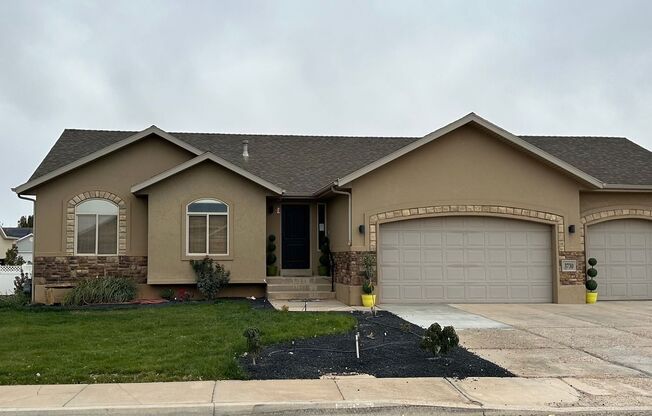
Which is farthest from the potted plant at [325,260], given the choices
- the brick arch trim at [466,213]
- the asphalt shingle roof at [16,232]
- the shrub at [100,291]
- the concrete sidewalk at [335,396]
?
the asphalt shingle roof at [16,232]

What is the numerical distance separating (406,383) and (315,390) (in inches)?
44.6

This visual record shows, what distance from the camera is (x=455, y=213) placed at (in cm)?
1566

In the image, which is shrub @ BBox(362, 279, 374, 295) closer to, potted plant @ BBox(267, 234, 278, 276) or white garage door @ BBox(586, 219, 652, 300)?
potted plant @ BBox(267, 234, 278, 276)

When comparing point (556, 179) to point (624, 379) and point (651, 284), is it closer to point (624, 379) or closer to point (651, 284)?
point (651, 284)

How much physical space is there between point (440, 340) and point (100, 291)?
420 inches

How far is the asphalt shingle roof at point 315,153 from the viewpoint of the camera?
18.0 m

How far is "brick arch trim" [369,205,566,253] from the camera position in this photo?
15219mm

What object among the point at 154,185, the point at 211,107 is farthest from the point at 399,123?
the point at 154,185

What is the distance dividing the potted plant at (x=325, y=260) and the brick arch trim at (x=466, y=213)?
2685 mm

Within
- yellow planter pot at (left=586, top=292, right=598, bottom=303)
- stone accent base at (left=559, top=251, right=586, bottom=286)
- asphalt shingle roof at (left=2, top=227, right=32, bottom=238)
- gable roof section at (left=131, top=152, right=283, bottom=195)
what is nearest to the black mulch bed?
gable roof section at (left=131, top=152, right=283, bottom=195)

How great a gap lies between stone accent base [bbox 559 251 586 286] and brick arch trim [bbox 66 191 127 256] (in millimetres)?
12075

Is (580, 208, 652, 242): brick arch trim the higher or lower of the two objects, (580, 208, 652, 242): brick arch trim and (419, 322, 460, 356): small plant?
the higher

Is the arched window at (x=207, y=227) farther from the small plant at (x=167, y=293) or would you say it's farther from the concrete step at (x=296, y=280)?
the concrete step at (x=296, y=280)

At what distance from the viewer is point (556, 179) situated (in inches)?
634
